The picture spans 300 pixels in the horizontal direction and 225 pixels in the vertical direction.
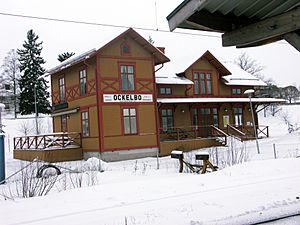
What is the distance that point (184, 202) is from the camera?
632 centimetres

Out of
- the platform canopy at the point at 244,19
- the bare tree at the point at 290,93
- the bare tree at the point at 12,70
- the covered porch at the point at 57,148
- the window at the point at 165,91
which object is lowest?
the covered porch at the point at 57,148

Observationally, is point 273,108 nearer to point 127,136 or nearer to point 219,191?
point 127,136

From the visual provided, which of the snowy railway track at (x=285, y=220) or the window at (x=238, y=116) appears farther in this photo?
the window at (x=238, y=116)

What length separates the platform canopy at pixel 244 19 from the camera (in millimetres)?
4328

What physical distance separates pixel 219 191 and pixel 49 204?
3.24 m

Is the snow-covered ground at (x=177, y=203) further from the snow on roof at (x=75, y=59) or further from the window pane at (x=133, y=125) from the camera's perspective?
the snow on roof at (x=75, y=59)

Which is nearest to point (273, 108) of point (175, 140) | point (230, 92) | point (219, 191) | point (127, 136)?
point (230, 92)

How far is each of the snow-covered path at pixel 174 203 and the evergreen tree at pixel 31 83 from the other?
141 ft

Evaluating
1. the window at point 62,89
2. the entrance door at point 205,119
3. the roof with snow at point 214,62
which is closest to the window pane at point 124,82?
the window at point 62,89

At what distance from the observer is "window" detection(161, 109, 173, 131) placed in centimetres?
2764

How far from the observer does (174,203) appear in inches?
248

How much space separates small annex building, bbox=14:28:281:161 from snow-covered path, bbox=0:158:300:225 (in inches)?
433

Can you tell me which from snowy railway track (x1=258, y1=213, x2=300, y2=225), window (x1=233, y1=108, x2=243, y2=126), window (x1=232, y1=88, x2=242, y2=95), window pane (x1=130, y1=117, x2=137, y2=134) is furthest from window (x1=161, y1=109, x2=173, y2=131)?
snowy railway track (x1=258, y1=213, x2=300, y2=225)

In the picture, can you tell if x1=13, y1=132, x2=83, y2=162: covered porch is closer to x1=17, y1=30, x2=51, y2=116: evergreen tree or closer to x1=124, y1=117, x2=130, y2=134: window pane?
x1=124, y1=117, x2=130, y2=134: window pane
